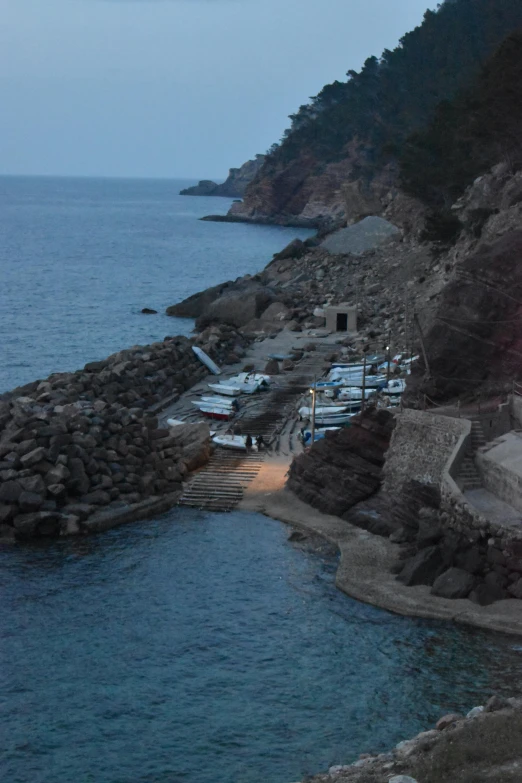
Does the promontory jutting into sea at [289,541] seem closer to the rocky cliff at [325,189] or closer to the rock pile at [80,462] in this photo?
the rock pile at [80,462]

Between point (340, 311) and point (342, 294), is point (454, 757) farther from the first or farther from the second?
point (342, 294)

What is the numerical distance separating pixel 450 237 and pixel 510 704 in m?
49.6

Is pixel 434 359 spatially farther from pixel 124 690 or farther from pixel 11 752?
pixel 11 752

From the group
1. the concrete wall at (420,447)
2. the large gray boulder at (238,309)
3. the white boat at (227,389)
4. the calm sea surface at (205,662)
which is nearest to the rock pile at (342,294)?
the large gray boulder at (238,309)

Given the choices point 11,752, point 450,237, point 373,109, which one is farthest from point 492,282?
point 373,109

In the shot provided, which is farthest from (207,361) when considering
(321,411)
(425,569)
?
(425,569)

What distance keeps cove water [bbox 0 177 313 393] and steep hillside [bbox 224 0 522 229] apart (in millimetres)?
9616

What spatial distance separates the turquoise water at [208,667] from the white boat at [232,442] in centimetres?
840

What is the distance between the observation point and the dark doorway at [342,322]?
64688mm

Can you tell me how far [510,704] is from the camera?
843 inches

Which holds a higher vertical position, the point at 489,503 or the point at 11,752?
the point at 489,503

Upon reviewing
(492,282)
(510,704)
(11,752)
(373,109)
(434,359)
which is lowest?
(11,752)

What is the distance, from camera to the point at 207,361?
182 ft

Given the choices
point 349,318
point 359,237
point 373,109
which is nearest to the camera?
point 349,318
